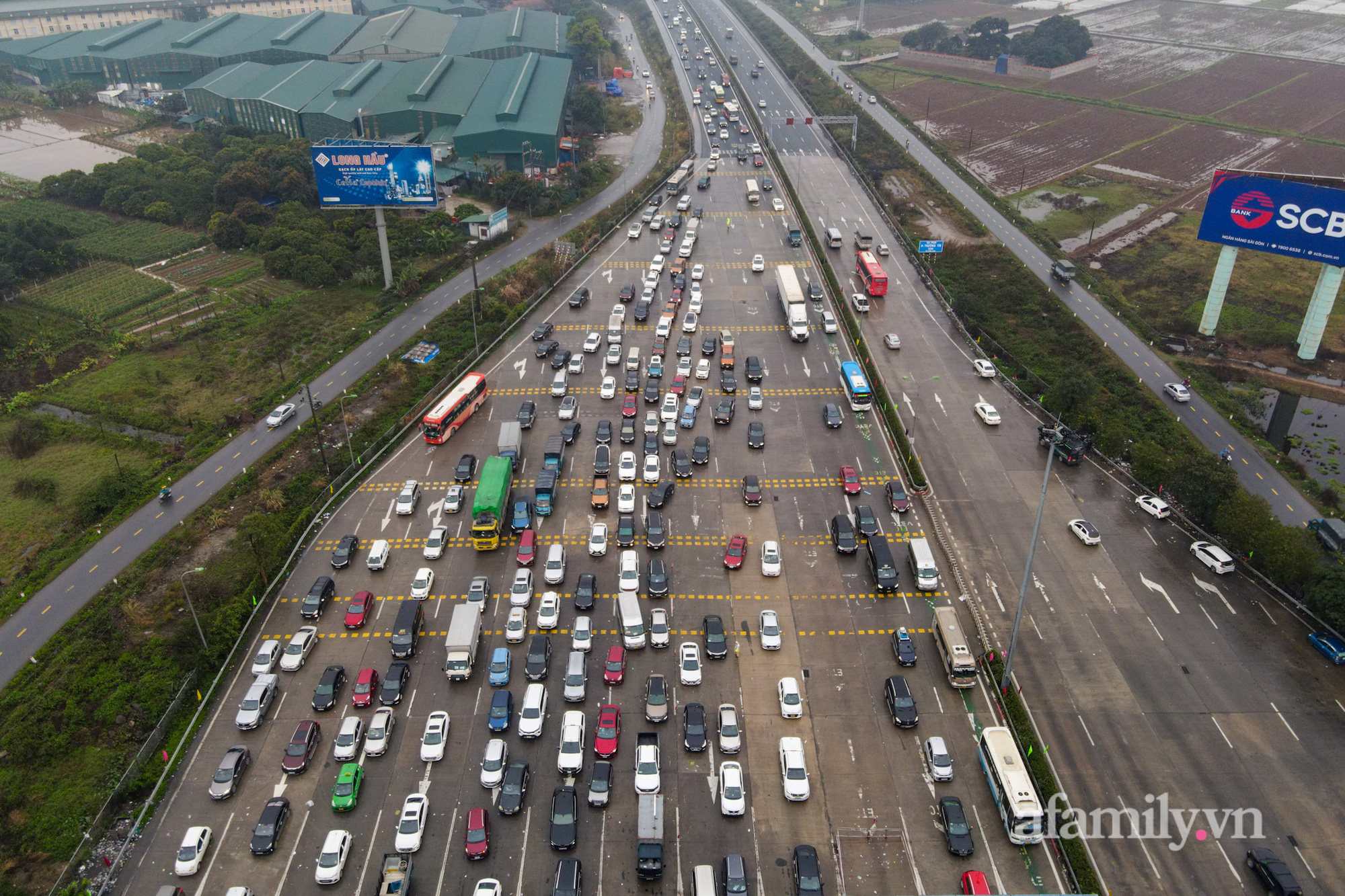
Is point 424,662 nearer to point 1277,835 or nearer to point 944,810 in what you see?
point 944,810

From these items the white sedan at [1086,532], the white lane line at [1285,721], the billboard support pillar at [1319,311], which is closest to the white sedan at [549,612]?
the white sedan at [1086,532]

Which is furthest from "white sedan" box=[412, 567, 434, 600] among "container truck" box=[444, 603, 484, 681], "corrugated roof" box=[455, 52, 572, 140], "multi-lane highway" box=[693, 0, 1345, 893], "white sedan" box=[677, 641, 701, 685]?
"corrugated roof" box=[455, 52, 572, 140]

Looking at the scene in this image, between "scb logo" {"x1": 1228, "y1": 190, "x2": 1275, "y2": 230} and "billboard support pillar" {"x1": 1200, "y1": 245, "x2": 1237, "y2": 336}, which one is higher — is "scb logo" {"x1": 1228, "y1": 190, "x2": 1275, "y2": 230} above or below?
above

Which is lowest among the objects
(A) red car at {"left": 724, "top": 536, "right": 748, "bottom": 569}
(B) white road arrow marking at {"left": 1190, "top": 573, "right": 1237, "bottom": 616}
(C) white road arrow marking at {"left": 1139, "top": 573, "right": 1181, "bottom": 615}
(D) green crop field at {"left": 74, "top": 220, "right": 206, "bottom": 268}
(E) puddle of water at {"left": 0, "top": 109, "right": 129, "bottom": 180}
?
(C) white road arrow marking at {"left": 1139, "top": 573, "right": 1181, "bottom": 615}

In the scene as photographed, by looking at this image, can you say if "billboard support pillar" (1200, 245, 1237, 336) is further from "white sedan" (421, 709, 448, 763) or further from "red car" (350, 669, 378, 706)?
"red car" (350, 669, 378, 706)

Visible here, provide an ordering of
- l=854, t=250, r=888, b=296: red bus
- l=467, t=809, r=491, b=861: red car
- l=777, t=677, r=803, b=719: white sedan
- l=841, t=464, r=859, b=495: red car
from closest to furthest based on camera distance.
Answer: l=467, t=809, r=491, b=861: red car → l=777, t=677, r=803, b=719: white sedan → l=841, t=464, r=859, b=495: red car → l=854, t=250, r=888, b=296: red bus

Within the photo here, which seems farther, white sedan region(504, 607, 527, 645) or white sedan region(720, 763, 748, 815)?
white sedan region(504, 607, 527, 645)

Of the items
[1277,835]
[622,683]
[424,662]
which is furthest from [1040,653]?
[424,662]

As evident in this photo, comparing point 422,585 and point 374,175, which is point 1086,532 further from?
point 374,175
